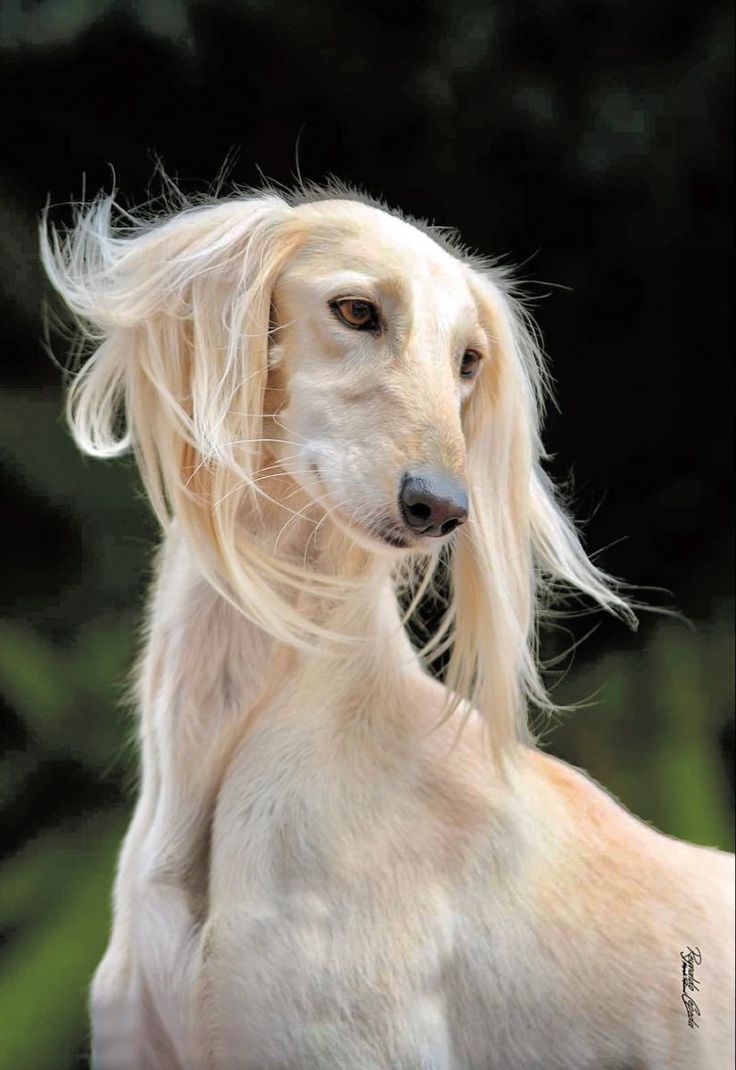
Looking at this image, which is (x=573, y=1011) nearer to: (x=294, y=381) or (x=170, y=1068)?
(x=170, y=1068)

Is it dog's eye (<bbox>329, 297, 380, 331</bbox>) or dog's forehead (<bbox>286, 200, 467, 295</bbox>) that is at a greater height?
Answer: dog's forehead (<bbox>286, 200, 467, 295</bbox>)

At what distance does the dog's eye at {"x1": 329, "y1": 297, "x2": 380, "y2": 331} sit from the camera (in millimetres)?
615

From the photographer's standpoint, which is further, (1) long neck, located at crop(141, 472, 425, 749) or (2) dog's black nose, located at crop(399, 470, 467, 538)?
(1) long neck, located at crop(141, 472, 425, 749)

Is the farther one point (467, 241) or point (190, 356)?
point (467, 241)

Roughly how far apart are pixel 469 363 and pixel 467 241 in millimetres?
125

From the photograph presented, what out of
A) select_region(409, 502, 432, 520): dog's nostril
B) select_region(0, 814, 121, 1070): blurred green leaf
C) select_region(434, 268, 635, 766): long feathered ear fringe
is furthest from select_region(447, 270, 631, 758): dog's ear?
select_region(0, 814, 121, 1070): blurred green leaf

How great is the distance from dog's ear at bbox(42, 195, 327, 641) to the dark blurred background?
4cm

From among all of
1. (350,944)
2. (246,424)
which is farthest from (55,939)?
(246,424)

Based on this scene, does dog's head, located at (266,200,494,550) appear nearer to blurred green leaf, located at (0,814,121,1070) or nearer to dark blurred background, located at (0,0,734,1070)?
dark blurred background, located at (0,0,734,1070)

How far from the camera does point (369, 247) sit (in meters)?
0.63

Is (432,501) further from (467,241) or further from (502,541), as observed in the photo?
(467,241)

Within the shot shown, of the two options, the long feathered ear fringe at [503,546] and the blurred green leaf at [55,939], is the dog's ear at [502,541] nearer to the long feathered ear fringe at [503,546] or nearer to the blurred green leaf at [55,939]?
the long feathered ear fringe at [503,546]

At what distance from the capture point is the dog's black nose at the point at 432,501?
0.57 m

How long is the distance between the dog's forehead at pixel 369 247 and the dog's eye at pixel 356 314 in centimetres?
2
